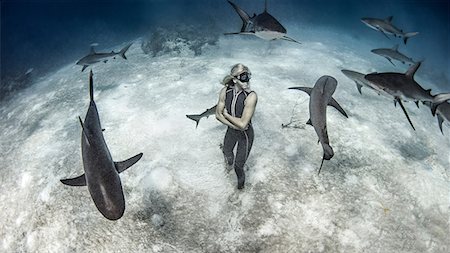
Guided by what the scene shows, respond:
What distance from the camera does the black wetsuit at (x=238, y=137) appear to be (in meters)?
4.17

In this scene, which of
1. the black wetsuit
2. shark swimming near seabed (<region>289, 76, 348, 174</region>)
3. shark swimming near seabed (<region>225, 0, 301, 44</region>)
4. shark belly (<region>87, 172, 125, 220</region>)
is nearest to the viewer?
shark belly (<region>87, 172, 125, 220</region>)

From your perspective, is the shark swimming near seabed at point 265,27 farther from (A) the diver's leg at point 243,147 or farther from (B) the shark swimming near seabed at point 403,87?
(A) the diver's leg at point 243,147

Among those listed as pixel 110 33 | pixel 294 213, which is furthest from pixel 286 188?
pixel 110 33

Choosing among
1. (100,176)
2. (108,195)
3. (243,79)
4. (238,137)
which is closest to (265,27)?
(243,79)

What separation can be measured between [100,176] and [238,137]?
2.34m

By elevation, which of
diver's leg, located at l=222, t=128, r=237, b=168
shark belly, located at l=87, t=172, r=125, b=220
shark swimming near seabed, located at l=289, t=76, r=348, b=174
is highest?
shark swimming near seabed, located at l=289, t=76, r=348, b=174

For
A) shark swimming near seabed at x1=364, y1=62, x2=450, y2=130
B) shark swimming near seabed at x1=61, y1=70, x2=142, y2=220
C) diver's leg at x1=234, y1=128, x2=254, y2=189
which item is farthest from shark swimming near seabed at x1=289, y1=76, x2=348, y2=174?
shark swimming near seabed at x1=61, y1=70, x2=142, y2=220

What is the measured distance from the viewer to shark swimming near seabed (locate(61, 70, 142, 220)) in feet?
8.81

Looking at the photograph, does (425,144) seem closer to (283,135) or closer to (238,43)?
(283,135)

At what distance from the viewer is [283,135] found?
249 inches

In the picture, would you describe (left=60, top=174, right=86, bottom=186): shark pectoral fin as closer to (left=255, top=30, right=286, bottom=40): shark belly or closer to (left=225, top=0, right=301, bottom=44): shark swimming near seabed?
(left=225, top=0, right=301, bottom=44): shark swimming near seabed

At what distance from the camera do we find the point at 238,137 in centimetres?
454

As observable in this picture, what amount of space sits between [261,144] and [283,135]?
68cm

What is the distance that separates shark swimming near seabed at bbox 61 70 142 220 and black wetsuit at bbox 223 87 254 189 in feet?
5.81
